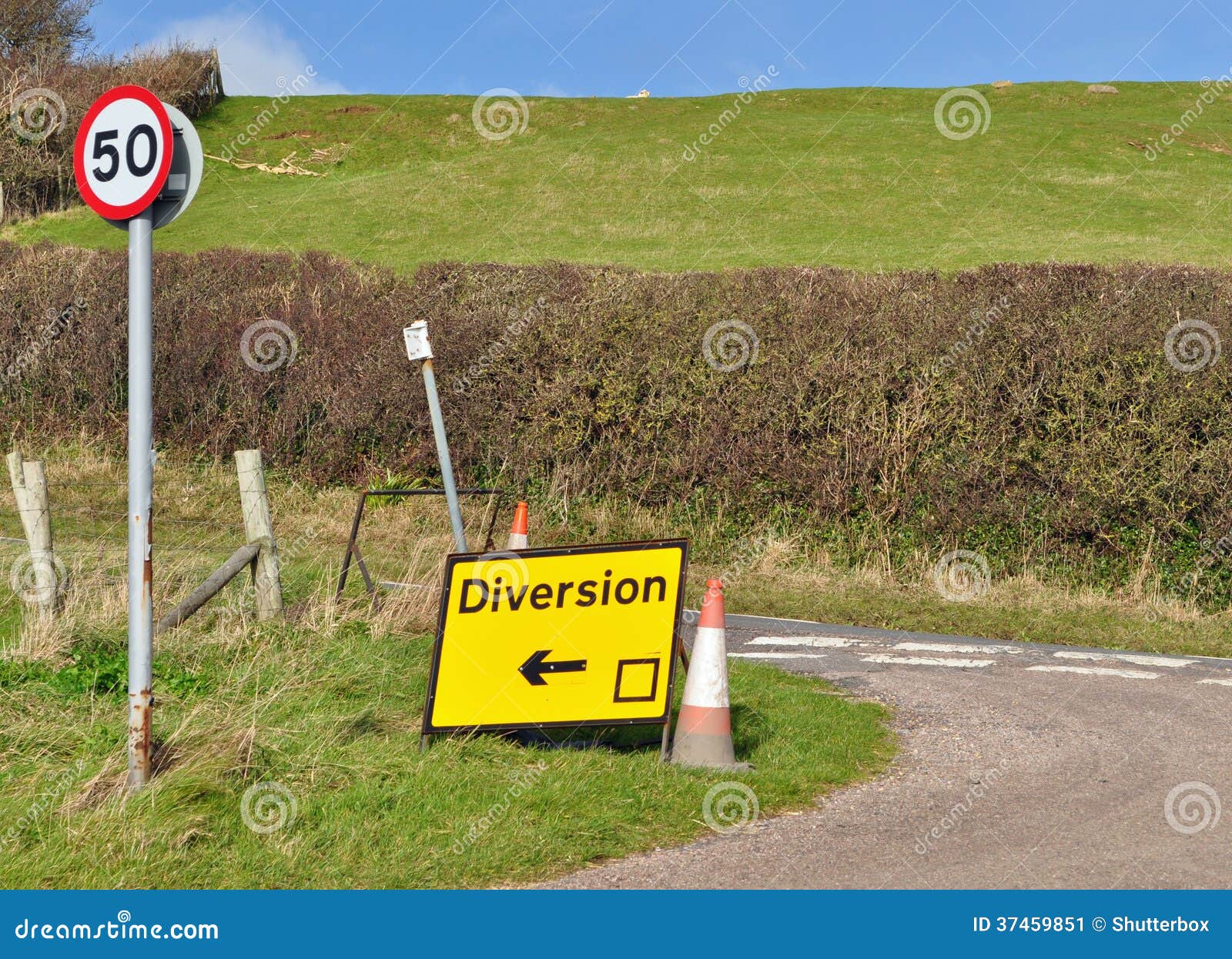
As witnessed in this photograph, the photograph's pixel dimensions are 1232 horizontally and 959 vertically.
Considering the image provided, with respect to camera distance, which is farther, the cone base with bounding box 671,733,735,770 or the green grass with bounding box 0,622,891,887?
the cone base with bounding box 671,733,735,770

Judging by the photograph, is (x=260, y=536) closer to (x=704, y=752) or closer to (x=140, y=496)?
(x=140, y=496)

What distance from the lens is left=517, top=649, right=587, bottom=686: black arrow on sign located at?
7020 millimetres

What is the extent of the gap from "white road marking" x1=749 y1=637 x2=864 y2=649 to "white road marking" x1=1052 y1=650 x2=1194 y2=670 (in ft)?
6.01

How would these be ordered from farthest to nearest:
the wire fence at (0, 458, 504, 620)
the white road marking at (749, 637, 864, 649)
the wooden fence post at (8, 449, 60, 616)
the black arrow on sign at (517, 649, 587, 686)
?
1. the white road marking at (749, 637, 864, 649)
2. the wire fence at (0, 458, 504, 620)
3. the wooden fence post at (8, 449, 60, 616)
4. the black arrow on sign at (517, 649, 587, 686)

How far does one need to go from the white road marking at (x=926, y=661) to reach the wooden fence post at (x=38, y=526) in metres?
6.57

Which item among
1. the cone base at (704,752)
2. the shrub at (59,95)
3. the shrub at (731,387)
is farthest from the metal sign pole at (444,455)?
the shrub at (59,95)

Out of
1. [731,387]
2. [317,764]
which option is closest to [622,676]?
[317,764]

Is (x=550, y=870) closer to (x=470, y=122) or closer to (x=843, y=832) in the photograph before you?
(x=843, y=832)

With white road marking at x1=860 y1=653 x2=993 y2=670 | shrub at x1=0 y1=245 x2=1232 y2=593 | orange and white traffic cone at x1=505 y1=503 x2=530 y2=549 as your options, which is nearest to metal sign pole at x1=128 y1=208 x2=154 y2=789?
orange and white traffic cone at x1=505 y1=503 x2=530 y2=549

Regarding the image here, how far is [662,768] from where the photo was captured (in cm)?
673

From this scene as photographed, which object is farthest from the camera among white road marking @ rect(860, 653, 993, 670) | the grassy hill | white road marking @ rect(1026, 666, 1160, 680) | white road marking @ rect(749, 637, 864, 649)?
the grassy hill

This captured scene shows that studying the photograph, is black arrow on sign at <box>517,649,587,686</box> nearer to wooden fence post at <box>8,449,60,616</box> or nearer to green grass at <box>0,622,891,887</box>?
green grass at <box>0,622,891,887</box>

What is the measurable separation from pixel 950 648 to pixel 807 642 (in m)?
1.28

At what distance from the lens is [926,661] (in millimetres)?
10773
